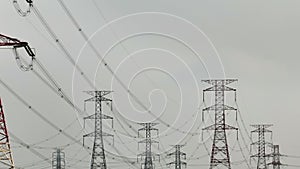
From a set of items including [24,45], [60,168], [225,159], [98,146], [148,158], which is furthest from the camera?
[60,168]

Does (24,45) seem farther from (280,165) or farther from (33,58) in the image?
(280,165)

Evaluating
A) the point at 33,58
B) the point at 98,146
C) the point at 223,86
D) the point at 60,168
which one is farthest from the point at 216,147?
the point at 60,168

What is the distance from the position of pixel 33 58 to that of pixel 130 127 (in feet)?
199

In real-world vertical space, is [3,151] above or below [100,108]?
below

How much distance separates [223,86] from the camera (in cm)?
9525

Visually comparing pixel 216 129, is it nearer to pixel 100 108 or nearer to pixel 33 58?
pixel 100 108

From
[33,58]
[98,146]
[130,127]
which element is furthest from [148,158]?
[33,58]

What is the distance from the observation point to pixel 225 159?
295 feet

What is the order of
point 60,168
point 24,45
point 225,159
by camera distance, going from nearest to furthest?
point 24,45 < point 225,159 < point 60,168

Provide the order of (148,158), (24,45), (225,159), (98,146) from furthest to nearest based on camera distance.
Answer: (148,158) → (98,146) → (225,159) → (24,45)

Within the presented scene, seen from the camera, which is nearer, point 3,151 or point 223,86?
point 3,151

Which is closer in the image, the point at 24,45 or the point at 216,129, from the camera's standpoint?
the point at 24,45

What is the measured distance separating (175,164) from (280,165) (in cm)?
1876

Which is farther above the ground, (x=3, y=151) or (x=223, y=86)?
(x=223, y=86)
